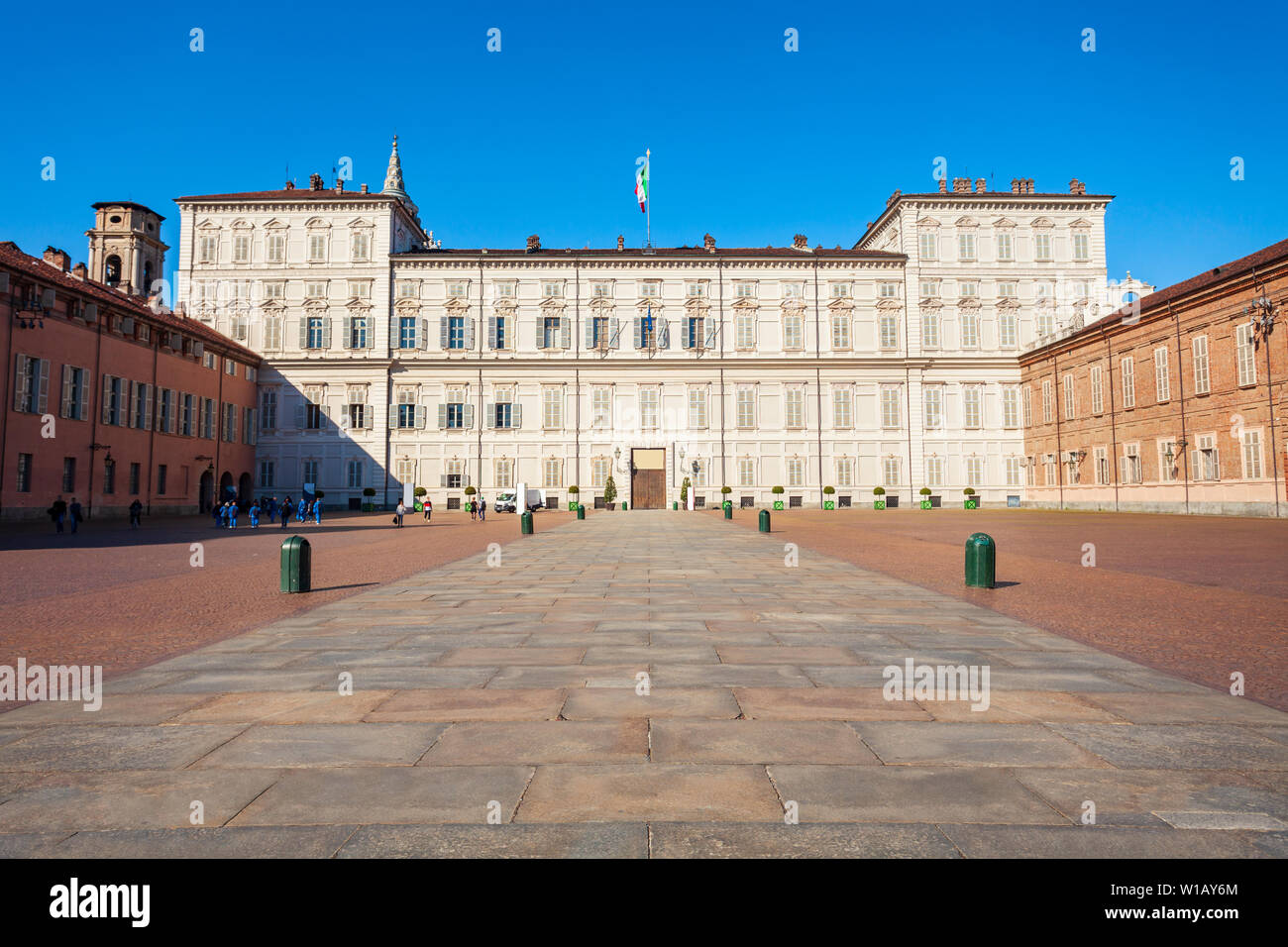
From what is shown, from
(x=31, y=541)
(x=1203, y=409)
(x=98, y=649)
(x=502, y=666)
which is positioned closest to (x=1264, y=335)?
(x=1203, y=409)

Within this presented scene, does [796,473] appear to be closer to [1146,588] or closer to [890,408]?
[890,408]

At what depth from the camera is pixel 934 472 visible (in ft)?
159

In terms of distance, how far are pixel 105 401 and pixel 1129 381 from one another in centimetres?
4746

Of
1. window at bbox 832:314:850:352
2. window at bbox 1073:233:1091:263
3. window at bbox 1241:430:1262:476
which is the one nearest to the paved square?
window at bbox 1241:430:1262:476

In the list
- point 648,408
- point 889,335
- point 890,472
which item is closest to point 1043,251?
point 889,335

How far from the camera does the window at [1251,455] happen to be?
2945 cm

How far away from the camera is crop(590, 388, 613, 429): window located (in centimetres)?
4881

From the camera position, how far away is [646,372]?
49125 mm

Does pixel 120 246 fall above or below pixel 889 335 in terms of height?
above

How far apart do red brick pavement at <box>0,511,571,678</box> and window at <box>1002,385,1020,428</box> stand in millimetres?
38066

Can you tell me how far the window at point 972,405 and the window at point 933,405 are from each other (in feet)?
4.47

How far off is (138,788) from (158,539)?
2152 cm

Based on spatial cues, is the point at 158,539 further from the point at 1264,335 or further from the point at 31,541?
the point at 1264,335
